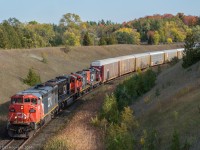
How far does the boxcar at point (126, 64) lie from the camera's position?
6028cm

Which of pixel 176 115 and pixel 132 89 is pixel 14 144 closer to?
pixel 176 115

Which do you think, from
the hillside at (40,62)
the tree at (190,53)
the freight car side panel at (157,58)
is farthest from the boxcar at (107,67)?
the freight car side panel at (157,58)

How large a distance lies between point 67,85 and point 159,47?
10245 centimetres

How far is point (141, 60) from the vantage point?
69312mm

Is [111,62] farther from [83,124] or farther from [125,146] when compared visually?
[125,146]

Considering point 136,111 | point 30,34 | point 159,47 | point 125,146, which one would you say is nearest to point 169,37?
point 159,47

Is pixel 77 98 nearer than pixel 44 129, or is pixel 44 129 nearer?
pixel 44 129

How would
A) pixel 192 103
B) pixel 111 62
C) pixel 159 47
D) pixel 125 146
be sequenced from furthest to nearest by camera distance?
pixel 159 47 → pixel 111 62 → pixel 192 103 → pixel 125 146

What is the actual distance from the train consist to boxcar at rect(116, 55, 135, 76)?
1775 millimetres

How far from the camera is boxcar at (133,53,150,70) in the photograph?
223 feet

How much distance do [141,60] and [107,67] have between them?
1796 centimetres

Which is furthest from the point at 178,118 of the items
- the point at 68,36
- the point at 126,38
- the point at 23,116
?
the point at 126,38

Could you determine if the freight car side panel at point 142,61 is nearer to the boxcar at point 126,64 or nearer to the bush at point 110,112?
the boxcar at point 126,64

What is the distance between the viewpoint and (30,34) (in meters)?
102
